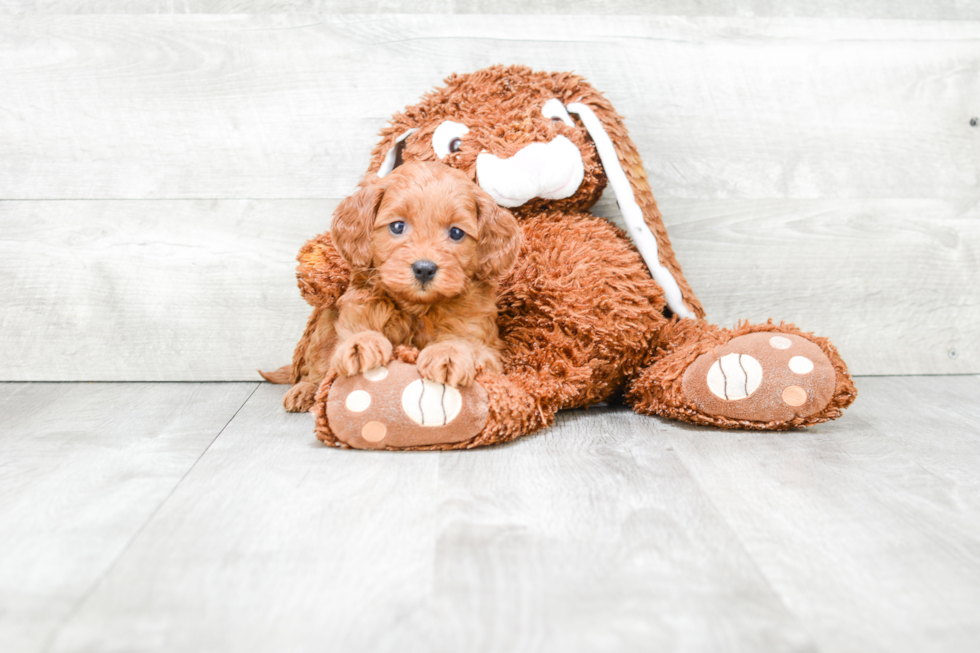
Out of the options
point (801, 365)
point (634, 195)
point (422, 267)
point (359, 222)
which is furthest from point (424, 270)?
point (801, 365)

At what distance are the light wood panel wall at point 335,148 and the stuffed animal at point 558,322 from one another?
24 cm

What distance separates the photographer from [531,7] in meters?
1.78

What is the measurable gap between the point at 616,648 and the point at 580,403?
0.81 meters

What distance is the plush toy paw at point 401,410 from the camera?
123 cm

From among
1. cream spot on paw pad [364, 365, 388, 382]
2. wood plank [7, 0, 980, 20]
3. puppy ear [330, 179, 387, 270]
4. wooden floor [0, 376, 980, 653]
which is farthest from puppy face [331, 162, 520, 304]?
Result: wood plank [7, 0, 980, 20]

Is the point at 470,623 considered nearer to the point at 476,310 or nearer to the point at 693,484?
the point at 693,484

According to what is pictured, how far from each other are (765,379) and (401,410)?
2.08 feet

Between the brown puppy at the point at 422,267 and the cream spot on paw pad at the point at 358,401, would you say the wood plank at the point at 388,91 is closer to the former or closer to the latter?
the brown puppy at the point at 422,267

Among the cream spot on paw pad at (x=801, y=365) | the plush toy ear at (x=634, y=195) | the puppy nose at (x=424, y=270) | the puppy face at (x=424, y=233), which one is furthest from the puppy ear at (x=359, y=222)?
the cream spot on paw pad at (x=801, y=365)

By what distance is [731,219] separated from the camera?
1852mm

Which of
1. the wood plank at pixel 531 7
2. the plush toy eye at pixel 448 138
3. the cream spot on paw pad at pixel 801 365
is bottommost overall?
the cream spot on paw pad at pixel 801 365

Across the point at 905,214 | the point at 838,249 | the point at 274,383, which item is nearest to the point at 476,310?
the point at 274,383

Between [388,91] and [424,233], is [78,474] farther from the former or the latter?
[388,91]

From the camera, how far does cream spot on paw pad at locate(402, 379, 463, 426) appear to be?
1.22 metres
